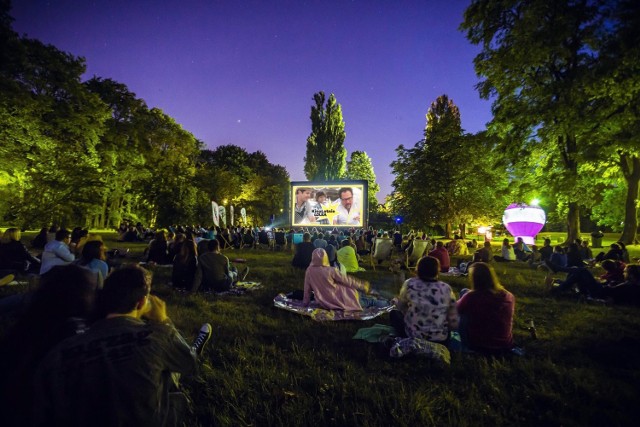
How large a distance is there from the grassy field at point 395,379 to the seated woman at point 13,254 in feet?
15.3

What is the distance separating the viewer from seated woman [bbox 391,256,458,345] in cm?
375

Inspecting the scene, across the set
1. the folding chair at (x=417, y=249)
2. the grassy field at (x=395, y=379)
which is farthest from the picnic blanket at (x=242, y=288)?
the folding chair at (x=417, y=249)

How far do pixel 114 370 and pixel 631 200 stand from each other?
83.8ft

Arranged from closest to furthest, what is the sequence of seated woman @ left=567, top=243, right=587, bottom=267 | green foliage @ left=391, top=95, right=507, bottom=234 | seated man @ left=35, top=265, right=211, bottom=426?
seated man @ left=35, top=265, right=211, bottom=426
seated woman @ left=567, top=243, right=587, bottom=267
green foliage @ left=391, top=95, right=507, bottom=234

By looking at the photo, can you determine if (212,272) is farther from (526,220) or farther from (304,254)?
(526,220)

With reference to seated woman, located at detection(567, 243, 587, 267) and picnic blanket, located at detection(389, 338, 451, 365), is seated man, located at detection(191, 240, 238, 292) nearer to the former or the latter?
picnic blanket, located at detection(389, 338, 451, 365)

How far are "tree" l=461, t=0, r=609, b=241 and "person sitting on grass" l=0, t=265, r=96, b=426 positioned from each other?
17377 mm

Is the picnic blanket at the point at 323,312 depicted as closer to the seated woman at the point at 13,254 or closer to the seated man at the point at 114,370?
the seated man at the point at 114,370

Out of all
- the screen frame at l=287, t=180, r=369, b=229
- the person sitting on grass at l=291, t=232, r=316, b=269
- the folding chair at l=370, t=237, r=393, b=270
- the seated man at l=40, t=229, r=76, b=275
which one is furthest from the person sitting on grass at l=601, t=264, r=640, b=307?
the screen frame at l=287, t=180, r=369, b=229

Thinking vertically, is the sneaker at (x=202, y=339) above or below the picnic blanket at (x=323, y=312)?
above

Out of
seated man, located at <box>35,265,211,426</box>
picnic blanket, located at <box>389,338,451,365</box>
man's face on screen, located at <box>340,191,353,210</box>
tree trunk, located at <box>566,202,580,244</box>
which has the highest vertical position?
man's face on screen, located at <box>340,191,353,210</box>

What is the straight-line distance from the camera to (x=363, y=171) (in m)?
53.7

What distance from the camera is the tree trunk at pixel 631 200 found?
18406 millimetres

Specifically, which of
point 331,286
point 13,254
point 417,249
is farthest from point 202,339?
point 417,249
